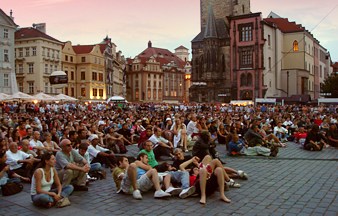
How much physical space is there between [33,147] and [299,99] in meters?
51.4

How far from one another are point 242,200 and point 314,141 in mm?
10436

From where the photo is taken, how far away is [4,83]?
5447 cm

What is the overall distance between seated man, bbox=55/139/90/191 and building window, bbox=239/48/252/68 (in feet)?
195

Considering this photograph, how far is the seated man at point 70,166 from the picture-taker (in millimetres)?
A: 9039

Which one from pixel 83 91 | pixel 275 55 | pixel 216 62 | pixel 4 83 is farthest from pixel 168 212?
pixel 83 91

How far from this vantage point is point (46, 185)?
818 cm

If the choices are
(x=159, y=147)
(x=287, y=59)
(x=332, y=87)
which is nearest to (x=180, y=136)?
(x=159, y=147)

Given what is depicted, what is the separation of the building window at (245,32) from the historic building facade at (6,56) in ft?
120

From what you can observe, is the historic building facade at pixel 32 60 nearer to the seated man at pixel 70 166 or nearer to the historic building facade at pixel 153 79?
the historic building facade at pixel 153 79

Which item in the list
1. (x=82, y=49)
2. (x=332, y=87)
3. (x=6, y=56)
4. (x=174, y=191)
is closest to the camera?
(x=174, y=191)

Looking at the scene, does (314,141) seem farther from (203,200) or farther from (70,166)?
(70,166)

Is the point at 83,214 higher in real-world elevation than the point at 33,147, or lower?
lower

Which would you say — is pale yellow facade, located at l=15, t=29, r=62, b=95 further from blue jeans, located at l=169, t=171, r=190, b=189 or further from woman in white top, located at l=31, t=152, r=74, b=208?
woman in white top, located at l=31, t=152, r=74, b=208

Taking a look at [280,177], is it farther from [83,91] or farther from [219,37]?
[83,91]
